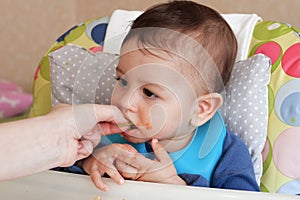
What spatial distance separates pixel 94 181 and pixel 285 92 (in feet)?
1.36

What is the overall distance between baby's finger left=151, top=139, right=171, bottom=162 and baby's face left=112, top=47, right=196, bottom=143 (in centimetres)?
2

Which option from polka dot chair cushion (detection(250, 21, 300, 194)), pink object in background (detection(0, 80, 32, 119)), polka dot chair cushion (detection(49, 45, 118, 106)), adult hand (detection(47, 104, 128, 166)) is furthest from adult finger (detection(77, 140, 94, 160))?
pink object in background (detection(0, 80, 32, 119))

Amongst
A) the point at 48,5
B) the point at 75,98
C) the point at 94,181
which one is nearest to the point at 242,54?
the point at 75,98

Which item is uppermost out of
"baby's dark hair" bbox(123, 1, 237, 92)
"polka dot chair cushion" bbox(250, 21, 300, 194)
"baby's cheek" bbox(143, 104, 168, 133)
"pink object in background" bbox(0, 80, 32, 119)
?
"baby's dark hair" bbox(123, 1, 237, 92)

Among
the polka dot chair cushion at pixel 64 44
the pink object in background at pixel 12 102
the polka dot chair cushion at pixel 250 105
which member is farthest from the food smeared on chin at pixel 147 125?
the pink object in background at pixel 12 102

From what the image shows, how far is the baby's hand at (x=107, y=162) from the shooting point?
73cm

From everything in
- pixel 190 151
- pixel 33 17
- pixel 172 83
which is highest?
pixel 172 83

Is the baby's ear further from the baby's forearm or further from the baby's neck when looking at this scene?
the baby's forearm

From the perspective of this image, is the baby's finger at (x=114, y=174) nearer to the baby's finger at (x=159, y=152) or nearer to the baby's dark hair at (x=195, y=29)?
the baby's finger at (x=159, y=152)

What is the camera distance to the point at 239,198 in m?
0.69

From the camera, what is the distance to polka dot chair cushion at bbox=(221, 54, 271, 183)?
3.06 ft

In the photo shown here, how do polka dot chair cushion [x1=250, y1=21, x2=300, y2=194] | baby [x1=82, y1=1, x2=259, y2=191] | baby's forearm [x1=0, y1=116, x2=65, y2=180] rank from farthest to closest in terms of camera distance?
1. polka dot chair cushion [x1=250, y1=21, x2=300, y2=194]
2. baby [x1=82, y1=1, x2=259, y2=191]
3. baby's forearm [x1=0, y1=116, x2=65, y2=180]

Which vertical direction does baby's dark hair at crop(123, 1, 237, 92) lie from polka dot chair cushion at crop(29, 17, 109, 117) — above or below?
above

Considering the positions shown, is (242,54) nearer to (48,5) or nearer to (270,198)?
(270,198)
